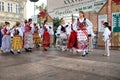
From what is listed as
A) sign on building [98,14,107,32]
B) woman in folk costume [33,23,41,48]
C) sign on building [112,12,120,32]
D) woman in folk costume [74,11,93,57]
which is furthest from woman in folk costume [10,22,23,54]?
sign on building [112,12,120,32]

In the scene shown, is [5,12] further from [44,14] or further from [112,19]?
[112,19]

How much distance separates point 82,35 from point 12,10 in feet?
99.4

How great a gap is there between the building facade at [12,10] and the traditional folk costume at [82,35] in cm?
2661

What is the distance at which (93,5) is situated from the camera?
44.1 feet

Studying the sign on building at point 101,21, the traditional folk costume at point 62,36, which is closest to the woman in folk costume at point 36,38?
the traditional folk costume at point 62,36

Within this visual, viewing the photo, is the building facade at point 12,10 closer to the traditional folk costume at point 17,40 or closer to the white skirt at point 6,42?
the white skirt at point 6,42

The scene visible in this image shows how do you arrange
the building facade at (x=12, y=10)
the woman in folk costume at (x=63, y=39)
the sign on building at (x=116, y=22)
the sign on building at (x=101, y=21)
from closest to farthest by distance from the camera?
the woman in folk costume at (x=63, y=39), the sign on building at (x=116, y=22), the sign on building at (x=101, y=21), the building facade at (x=12, y=10)

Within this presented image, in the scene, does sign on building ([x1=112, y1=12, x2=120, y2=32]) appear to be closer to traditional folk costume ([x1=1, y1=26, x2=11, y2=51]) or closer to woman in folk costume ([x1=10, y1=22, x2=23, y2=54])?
woman in folk costume ([x1=10, y1=22, x2=23, y2=54])

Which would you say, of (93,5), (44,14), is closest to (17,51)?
(93,5)

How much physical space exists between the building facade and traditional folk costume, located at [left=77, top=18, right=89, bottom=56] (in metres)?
26.6

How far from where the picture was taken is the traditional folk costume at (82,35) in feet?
30.3

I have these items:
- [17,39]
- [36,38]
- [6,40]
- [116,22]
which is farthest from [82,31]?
[36,38]

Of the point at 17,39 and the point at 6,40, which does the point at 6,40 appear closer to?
the point at 6,40

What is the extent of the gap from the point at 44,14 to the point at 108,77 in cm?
1373
